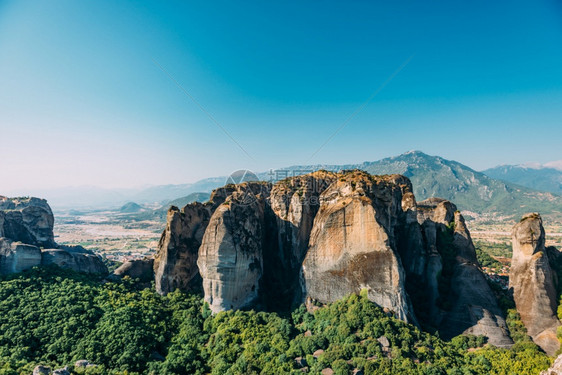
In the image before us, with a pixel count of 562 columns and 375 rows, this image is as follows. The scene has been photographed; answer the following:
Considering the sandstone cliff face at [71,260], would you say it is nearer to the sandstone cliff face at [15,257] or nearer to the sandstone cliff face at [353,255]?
the sandstone cliff face at [15,257]

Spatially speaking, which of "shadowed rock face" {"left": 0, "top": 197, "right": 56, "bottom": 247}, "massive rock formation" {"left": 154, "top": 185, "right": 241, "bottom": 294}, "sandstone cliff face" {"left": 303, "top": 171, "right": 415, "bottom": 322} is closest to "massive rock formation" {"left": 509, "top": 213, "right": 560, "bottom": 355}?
"sandstone cliff face" {"left": 303, "top": 171, "right": 415, "bottom": 322}

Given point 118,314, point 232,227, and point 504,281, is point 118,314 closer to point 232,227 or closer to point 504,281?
point 232,227

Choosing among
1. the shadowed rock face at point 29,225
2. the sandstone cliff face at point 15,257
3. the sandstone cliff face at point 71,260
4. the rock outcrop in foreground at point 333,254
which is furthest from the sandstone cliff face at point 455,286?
the shadowed rock face at point 29,225

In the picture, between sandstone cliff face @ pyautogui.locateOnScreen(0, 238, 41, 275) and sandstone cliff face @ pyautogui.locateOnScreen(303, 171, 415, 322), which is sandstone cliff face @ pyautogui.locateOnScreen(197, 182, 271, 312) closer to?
sandstone cliff face @ pyautogui.locateOnScreen(303, 171, 415, 322)

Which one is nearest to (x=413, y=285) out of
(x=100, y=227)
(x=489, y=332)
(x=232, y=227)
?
(x=489, y=332)

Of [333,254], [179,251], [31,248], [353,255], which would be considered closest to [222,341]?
[333,254]

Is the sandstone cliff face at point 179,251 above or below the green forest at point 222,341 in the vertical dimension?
above
